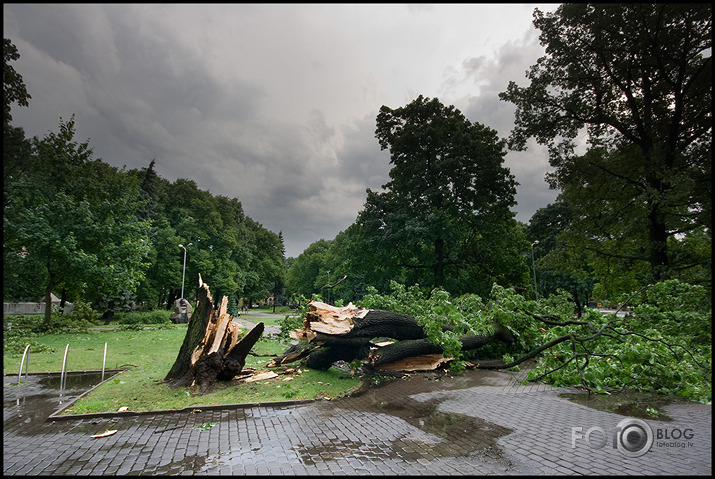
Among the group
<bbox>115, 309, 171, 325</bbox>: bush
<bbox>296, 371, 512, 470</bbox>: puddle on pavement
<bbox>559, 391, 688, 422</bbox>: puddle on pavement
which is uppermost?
<bbox>559, 391, 688, 422</bbox>: puddle on pavement

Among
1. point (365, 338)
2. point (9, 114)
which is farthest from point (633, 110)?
point (9, 114)

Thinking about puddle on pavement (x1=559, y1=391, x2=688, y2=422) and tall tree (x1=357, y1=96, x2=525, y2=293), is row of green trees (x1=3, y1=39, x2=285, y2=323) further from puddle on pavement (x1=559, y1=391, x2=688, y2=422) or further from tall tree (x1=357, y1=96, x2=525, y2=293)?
tall tree (x1=357, y1=96, x2=525, y2=293)

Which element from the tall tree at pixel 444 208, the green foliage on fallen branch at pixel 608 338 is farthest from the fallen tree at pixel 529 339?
the tall tree at pixel 444 208

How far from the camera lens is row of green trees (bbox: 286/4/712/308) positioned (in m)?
3.84

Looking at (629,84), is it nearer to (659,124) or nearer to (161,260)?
(659,124)

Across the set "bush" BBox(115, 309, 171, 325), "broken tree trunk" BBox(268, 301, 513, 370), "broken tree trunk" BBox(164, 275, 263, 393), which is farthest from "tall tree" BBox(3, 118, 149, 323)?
"broken tree trunk" BBox(268, 301, 513, 370)

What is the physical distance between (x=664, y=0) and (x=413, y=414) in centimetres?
547

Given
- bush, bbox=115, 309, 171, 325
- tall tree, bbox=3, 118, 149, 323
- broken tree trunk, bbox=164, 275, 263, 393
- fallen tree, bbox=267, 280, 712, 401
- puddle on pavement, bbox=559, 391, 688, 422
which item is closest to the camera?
puddle on pavement, bbox=559, 391, 688, 422

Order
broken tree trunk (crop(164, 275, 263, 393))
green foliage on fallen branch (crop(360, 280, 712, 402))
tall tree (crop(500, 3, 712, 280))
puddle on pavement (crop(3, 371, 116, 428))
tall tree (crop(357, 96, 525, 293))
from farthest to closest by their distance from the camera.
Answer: tall tree (crop(357, 96, 525, 293)) → broken tree trunk (crop(164, 275, 263, 393)) → green foliage on fallen branch (crop(360, 280, 712, 402)) → puddle on pavement (crop(3, 371, 116, 428)) → tall tree (crop(500, 3, 712, 280))

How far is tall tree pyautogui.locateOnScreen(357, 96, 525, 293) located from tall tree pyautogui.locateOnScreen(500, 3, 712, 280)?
478 centimetres

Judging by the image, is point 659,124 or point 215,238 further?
point 215,238

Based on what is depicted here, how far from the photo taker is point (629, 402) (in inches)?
223

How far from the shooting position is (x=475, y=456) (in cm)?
381

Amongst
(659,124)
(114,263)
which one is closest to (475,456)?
(659,124)
